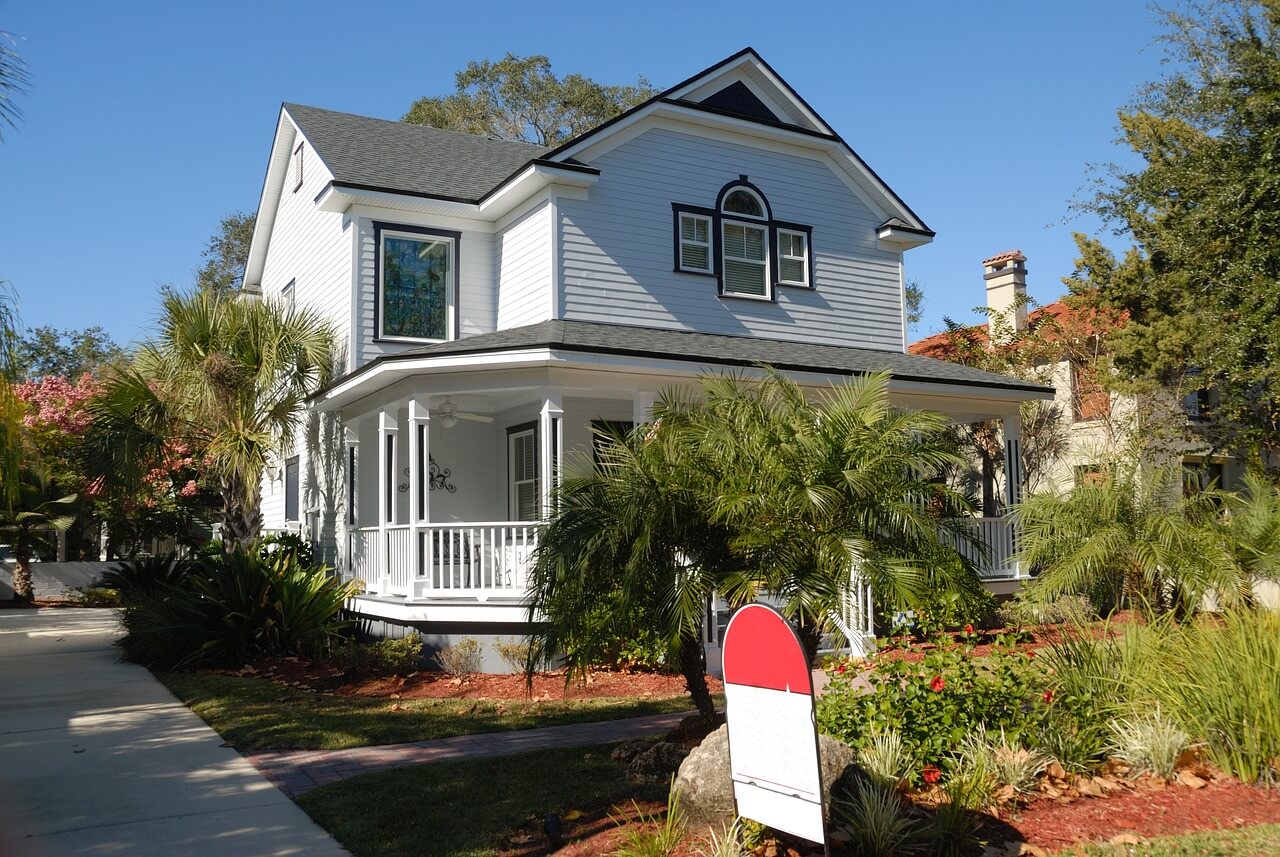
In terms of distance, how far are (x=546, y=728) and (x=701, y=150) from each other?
418 inches

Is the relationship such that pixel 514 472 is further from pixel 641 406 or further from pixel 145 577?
pixel 145 577

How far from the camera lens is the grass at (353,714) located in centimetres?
877

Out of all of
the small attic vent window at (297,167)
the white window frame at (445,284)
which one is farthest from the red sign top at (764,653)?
the small attic vent window at (297,167)

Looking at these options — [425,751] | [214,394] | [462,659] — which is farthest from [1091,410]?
[425,751]

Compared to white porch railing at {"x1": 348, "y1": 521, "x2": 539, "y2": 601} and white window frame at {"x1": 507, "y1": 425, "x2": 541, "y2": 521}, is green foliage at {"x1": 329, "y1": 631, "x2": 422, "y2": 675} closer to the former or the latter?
white porch railing at {"x1": 348, "y1": 521, "x2": 539, "y2": 601}

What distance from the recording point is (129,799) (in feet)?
22.4

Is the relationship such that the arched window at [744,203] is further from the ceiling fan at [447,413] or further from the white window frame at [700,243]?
the ceiling fan at [447,413]

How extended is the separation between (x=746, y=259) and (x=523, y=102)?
2365 cm

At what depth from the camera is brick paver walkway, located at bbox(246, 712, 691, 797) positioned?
751 centimetres

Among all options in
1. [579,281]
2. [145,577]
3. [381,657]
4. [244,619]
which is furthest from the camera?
[145,577]

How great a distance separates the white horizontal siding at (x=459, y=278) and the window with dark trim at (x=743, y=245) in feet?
10.3

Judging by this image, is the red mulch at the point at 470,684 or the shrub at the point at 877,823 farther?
the red mulch at the point at 470,684

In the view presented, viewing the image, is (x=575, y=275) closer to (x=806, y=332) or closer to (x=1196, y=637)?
(x=806, y=332)

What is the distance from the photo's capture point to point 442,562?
13039 mm
